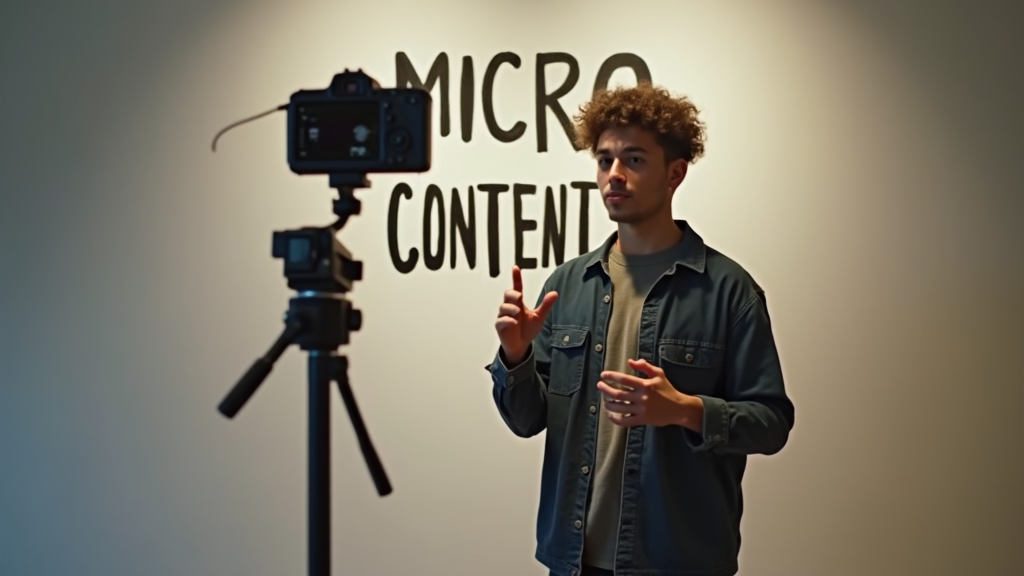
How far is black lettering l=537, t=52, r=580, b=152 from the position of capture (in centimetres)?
220

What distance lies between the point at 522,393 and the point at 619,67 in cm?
109

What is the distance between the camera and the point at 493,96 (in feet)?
7.29

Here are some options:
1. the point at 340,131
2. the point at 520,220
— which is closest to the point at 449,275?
the point at 520,220

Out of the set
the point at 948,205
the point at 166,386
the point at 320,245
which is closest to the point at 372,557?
the point at 166,386

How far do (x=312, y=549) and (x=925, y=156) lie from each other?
6.04ft

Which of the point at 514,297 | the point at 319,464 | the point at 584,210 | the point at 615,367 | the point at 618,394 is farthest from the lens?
the point at 584,210

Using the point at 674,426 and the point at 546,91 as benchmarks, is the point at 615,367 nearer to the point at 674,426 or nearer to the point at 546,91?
the point at 674,426

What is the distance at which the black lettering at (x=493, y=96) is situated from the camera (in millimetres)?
2213

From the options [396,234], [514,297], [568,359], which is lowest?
[568,359]

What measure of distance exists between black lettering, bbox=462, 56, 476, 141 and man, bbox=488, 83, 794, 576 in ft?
2.33

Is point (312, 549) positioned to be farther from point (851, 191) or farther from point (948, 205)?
point (948, 205)

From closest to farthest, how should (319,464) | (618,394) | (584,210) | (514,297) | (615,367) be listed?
1. (319,464)
2. (618,394)
3. (514,297)
4. (615,367)
5. (584,210)

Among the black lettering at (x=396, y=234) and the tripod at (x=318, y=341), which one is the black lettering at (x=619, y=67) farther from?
the tripod at (x=318, y=341)

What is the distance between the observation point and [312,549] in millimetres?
1000
